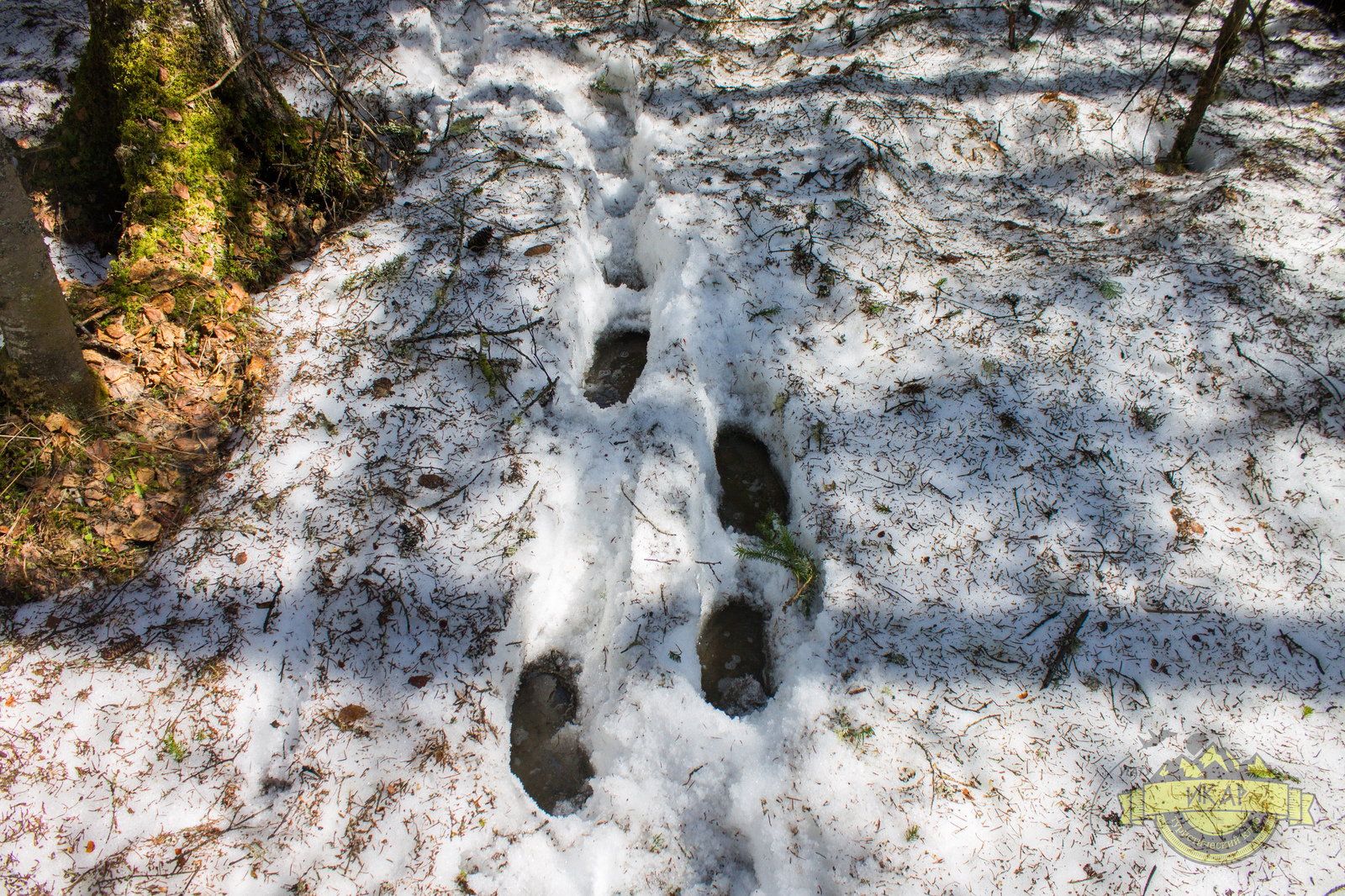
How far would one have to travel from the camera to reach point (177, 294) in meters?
2.87

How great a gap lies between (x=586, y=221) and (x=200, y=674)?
300cm

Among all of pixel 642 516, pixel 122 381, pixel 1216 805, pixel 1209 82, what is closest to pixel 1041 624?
pixel 1216 805

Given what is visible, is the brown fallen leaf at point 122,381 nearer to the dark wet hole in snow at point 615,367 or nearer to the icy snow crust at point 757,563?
the icy snow crust at point 757,563

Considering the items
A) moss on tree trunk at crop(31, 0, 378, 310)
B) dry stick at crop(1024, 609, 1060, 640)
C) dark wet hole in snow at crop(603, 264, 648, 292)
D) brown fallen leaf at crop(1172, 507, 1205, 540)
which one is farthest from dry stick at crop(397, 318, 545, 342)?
brown fallen leaf at crop(1172, 507, 1205, 540)

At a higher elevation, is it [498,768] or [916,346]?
[916,346]

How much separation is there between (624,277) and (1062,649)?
9.69 feet

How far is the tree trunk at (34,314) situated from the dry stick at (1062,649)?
4000mm

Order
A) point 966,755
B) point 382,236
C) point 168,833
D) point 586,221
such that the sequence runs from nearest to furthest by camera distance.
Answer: point 168,833, point 966,755, point 382,236, point 586,221

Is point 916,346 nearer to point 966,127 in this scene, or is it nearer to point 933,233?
point 933,233

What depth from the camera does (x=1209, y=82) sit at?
3771 mm

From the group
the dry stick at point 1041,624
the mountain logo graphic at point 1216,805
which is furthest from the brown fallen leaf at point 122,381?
the mountain logo graphic at point 1216,805

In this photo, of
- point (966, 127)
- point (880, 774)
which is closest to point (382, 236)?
point (880, 774)

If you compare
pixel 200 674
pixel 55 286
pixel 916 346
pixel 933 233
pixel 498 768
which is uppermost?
pixel 55 286

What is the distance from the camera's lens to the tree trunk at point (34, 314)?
2098 millimetres
